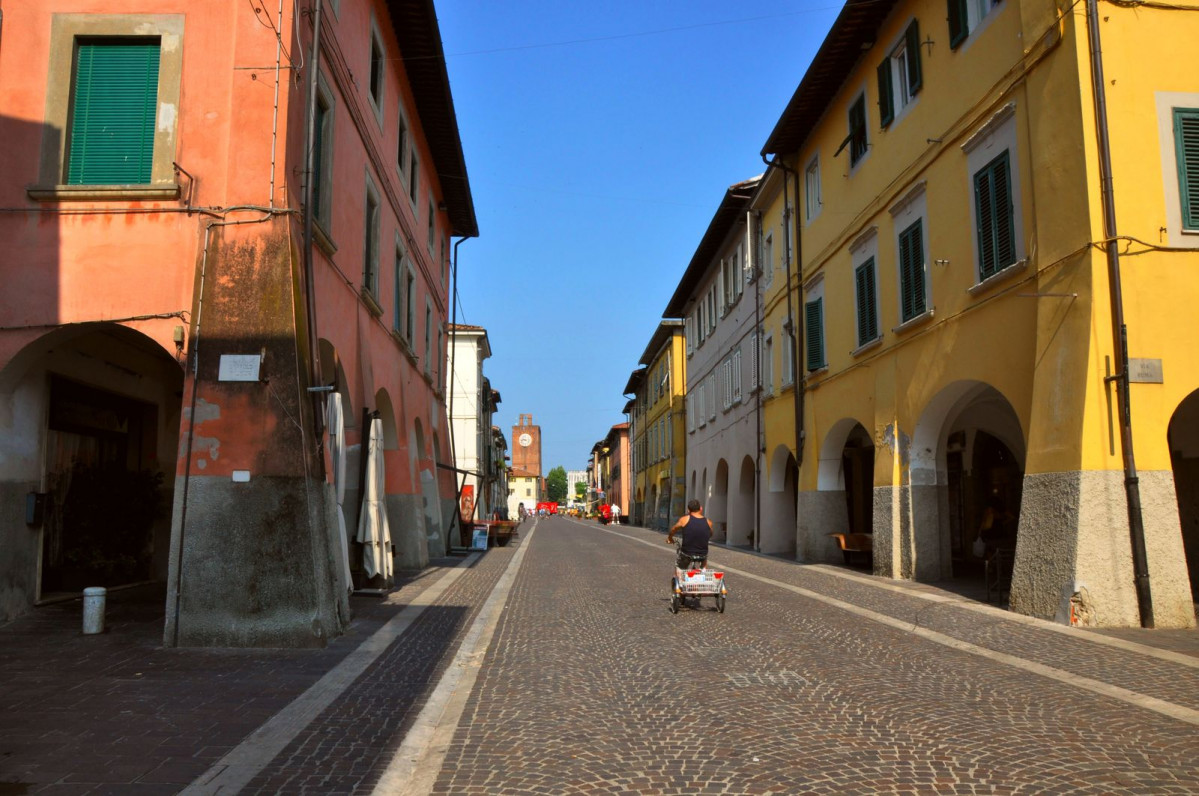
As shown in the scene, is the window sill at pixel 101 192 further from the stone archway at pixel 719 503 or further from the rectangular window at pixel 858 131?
the stone archway at pixel 719 503

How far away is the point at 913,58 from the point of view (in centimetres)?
1573

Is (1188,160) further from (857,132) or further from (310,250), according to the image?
(310,250)

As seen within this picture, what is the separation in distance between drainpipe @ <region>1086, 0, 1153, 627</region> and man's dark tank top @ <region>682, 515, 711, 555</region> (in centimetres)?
510

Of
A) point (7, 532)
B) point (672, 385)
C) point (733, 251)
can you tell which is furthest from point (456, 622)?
point (672, 385)

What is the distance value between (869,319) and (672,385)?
30021mm

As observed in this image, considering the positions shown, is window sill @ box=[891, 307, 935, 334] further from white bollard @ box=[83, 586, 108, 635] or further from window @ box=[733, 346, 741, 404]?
window @ box=[733, 346, 741, 404]

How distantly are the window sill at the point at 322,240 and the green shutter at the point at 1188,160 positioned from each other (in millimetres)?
10575

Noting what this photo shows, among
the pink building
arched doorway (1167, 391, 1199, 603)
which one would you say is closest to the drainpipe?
arched doorway (1167, 391, 1199, 603)

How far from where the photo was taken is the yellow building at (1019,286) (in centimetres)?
1039

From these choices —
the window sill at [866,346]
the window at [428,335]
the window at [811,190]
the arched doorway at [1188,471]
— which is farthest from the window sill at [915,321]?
the window at [428,335]

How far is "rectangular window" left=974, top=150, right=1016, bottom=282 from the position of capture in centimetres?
1254

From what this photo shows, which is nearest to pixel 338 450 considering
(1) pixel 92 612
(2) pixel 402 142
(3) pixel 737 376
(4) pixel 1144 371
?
(1) pixel 92 612

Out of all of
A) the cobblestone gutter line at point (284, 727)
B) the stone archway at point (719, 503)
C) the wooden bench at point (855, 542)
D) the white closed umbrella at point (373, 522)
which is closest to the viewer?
the cobblestone gutter line at point (284, 727)

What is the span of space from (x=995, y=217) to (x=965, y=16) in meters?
3.41
